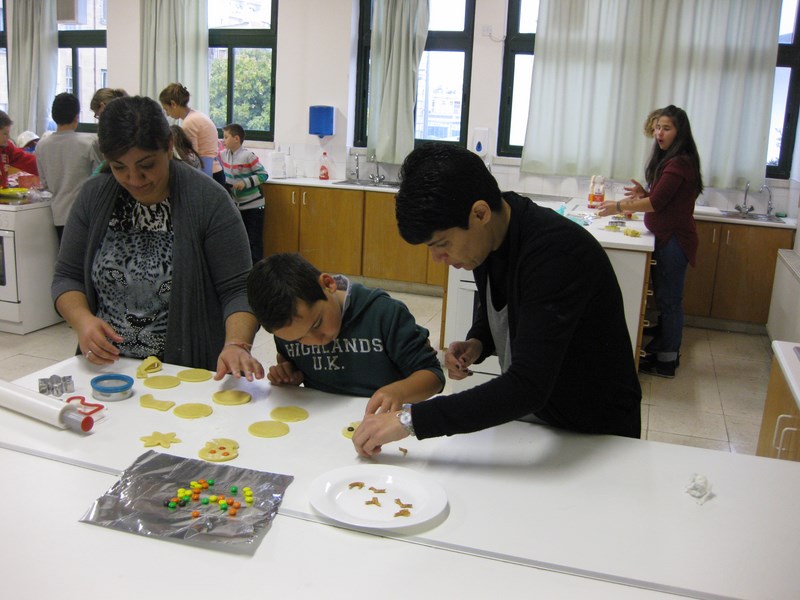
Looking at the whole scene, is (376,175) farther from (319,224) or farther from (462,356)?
(462,356)

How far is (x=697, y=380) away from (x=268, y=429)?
10.7ft

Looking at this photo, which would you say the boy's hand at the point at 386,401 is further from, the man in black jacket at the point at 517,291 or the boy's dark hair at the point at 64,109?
the boy's dark hair at the point at 64,109

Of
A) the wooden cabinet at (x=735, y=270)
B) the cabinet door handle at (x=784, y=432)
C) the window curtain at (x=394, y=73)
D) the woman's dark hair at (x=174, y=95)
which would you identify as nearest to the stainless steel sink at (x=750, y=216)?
the wooden cabinet at (x=735, y=270)

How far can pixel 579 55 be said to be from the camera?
545cm

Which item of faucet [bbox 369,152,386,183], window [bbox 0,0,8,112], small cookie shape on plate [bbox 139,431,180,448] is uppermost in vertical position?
window [bbox 0,0,8,112]

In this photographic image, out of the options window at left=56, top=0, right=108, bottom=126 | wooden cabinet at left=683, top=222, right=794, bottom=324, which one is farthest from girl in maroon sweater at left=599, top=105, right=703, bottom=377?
window at left=56, top=0, right=108, bottom=126

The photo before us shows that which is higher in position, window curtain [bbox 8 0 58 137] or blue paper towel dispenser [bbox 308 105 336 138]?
window curtain [bbox 8 0 58 137]

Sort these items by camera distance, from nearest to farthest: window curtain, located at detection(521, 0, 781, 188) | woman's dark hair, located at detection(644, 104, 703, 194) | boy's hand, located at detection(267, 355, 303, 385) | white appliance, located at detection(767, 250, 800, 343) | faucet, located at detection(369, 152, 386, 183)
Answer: boy's hand, located at detection(267, 355, 303, 385)
woman's dark hair, located at detection(644, 104, 703, 194)
white appliance, located at detection(767, 250, 800, 343)
window curtain, located at detection(521, 0, 781, 188)
faucet, located at detection(369, 152, 386, 183)

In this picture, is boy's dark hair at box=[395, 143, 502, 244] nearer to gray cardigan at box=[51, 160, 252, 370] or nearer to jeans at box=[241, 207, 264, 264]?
gray cardigan at box=[51, 160, 252, 370]

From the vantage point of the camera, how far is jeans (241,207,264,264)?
5570 mm

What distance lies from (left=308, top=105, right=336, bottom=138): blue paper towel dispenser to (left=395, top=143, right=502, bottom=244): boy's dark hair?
4925mm

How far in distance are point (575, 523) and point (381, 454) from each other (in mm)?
401

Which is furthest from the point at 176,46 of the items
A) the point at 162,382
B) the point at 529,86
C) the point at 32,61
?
the point at 162,382

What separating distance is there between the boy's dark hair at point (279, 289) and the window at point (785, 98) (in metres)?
4.91
